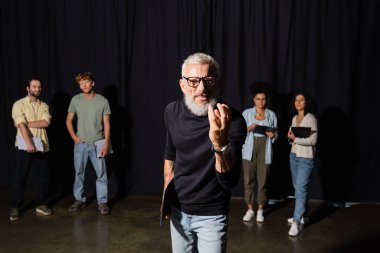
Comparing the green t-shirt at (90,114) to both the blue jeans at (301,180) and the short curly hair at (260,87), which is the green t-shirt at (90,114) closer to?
the short curly hair at (260,87)

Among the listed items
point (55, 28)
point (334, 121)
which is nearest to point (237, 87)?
point (334, 121)

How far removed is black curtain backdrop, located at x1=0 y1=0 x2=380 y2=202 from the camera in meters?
4.82

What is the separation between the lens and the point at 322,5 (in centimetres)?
477

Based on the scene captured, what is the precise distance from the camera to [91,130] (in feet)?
14.4

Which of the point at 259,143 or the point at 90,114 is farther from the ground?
the point at 90,114

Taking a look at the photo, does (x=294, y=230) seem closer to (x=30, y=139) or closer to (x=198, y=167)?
(x=198, y=167)

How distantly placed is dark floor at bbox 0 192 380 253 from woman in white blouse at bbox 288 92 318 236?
0.89ft

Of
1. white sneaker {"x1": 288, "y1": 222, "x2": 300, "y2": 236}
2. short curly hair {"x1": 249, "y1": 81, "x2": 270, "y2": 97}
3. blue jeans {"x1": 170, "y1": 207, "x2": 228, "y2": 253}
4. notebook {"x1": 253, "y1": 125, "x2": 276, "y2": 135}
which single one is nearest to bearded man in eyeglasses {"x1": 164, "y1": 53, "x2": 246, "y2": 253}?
blue jeans {"x1": 170, "y1": 207, "x2": 228, "y2": 253}

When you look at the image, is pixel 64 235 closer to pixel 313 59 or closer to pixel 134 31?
pixel 134 31

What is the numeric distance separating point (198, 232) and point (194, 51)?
3563 millimetres

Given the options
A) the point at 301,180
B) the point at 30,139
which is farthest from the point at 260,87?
the point at 30,139

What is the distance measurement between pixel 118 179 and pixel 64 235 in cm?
157

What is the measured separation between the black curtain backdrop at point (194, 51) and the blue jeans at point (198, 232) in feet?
10.9

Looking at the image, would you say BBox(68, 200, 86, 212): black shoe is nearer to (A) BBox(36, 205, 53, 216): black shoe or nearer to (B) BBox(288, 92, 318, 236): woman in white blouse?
Answer: (A) BBox(36, 205, 53, 216): black shoe
